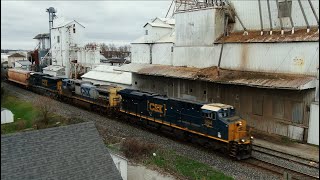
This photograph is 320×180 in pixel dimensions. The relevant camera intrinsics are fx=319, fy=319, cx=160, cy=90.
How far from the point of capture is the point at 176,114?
2216 cm

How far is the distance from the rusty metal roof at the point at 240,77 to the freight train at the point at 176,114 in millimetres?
3664

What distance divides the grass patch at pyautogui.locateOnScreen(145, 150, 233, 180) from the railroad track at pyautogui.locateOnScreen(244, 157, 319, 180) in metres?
2.59

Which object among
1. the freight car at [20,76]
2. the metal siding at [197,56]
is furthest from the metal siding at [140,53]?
the freight car at [20,76]

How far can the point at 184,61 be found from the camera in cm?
3117

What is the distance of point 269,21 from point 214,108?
32.7ft

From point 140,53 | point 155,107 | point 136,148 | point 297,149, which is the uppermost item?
point 140,53

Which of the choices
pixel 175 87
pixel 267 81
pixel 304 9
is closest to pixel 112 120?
pixel 175 87

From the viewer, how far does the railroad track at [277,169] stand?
1594cm

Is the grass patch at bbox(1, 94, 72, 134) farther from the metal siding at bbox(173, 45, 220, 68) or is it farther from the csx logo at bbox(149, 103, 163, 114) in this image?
the metal siding at bbox(173, 45, 220, 68)

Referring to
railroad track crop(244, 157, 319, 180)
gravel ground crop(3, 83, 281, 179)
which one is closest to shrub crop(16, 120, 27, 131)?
gravel ground crop(3, 83, 281, 179)

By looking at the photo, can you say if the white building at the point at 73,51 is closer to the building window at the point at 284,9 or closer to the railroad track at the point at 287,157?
the building window at the point at 284,9

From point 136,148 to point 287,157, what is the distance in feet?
29.7

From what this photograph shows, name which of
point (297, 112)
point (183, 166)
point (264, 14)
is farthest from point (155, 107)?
point (264, 14)

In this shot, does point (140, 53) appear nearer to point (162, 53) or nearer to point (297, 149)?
point (162, 53)
